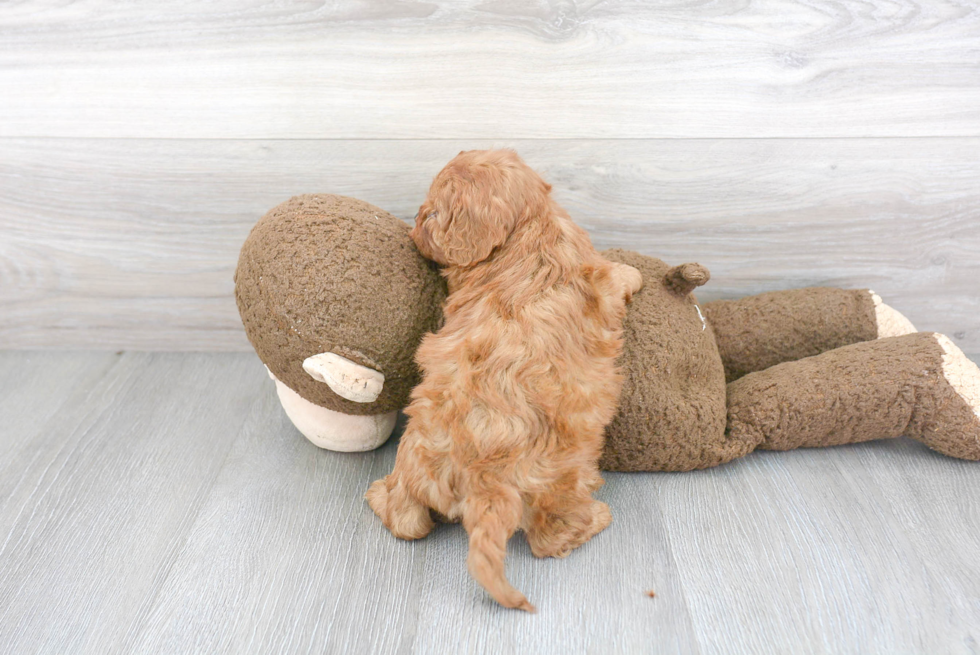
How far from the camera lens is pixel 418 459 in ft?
3.32

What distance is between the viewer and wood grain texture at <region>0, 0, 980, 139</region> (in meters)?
1.27

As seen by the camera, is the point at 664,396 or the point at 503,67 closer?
the point at 664,396

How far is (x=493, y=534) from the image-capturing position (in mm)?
891

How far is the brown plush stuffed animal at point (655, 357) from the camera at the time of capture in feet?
3.51

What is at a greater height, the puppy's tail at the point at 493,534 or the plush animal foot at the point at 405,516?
the puppy's tail at the point at 493,534

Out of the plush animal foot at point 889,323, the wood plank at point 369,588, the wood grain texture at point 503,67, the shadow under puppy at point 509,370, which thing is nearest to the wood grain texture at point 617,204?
the wood grain texture at point 503,67

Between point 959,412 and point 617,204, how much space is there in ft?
2.39

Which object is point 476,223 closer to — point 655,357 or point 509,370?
point 509,370

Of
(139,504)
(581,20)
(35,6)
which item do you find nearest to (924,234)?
(581,20)

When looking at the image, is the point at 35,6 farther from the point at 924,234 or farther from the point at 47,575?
the point at 924,234

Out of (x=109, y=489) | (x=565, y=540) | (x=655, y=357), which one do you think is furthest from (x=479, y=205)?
(x=109, y=489)

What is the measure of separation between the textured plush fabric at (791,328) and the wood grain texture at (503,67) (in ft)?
1.12

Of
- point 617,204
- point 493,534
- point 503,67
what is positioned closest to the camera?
point 493,534

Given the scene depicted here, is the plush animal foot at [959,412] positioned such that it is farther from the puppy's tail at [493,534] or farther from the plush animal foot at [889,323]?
the puppy's tail at [493,534]
